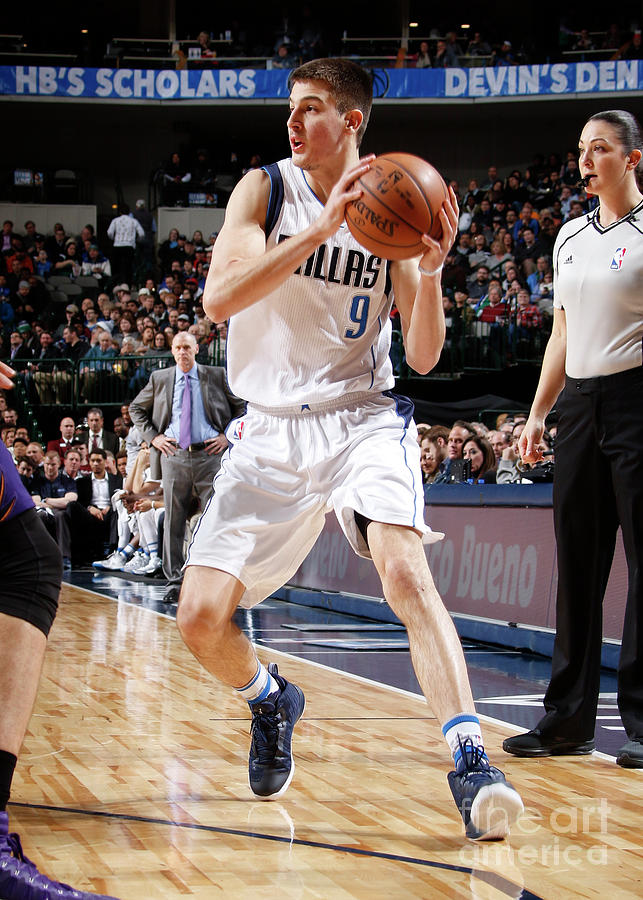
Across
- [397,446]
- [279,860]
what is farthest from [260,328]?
[279,860]

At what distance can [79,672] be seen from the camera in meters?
5.40

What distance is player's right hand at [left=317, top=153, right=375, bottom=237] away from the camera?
2.72m

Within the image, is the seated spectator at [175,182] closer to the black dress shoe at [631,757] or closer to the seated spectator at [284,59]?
the seated spectator at [284,59]

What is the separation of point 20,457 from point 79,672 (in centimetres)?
919

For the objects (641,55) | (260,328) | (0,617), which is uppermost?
(641,55)

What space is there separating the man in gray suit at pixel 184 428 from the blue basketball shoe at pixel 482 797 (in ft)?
20.6

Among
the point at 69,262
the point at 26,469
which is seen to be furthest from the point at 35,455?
the point at 69,262

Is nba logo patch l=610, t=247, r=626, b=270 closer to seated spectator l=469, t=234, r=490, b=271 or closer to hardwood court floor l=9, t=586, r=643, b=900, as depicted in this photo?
hardwood court floor l=9, t=586, r=643, b=900

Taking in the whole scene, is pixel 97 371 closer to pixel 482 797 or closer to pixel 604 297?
pixel 604 297

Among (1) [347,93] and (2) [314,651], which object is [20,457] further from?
(1) [347,93]

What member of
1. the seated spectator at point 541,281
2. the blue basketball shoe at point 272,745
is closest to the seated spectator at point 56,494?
the seated spectator at point 541,281

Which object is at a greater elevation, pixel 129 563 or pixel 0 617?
pixel 0 617

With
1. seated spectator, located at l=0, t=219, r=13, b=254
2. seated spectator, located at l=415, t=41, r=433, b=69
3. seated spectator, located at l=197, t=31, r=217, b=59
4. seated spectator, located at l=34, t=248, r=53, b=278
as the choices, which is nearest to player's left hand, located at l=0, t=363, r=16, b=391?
seated spectator, located at l=34, t=248, r=53, b=278

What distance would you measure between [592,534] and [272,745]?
145 cm
